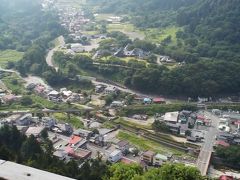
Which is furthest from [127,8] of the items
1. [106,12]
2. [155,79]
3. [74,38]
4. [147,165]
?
[147,165]

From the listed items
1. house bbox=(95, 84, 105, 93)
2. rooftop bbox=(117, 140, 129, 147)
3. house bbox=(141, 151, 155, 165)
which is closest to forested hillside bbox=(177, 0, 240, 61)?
house bbox=(95, 84, 105, 93)

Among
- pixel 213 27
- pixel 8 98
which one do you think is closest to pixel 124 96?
pixel 8 98

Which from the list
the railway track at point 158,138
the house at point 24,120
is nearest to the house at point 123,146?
the railway track at point 158,138

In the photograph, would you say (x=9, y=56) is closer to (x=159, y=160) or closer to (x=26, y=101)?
(x=26, y=101)

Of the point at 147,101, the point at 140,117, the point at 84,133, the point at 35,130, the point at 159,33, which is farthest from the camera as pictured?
the point at 159,33

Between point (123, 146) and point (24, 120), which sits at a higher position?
point (24, 120)

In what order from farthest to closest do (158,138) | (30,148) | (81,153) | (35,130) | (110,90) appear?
1. (110,90)
2. (158,138)
3. (35,130)
4. (81,153)
5. (30,148)

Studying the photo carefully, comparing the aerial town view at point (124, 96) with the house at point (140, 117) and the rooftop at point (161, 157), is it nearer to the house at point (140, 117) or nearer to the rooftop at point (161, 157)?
the house at point (140, 117)
